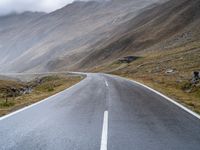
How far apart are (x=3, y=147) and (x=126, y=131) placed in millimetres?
3447

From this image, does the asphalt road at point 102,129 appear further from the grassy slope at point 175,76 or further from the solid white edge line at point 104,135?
the grassy slope at point 175,76

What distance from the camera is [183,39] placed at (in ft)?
341

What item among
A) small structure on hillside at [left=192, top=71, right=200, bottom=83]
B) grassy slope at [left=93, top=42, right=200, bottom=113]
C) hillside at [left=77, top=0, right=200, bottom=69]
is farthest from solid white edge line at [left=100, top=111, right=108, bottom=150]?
hillside at [left=77, top=0, right=200, bottom=69]

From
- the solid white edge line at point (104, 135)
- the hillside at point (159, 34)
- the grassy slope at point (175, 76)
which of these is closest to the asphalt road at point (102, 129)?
the solid white edge line at point (104, 135)

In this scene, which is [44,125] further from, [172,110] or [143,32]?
[143,32]

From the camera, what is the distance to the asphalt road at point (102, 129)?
7.44m

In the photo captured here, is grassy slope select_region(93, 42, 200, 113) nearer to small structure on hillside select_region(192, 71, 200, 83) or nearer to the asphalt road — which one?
small structure on hillside select_region(192, 71, 200, 83)

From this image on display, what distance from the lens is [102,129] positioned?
912cm

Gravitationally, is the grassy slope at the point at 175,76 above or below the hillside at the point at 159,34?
below

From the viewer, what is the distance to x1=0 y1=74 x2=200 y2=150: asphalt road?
7441mm

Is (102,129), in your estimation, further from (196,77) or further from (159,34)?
→ (159,34)

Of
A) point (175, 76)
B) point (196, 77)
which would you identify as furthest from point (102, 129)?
point (175, 76)

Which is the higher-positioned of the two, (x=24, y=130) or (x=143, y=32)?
(x=143, y=32)

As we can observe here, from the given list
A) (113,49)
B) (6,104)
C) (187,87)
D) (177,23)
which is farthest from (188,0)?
(6,104)
